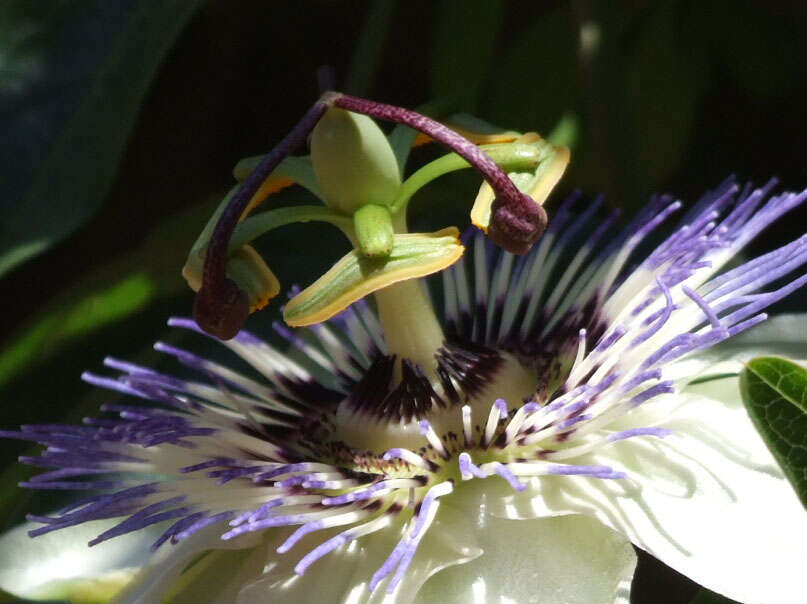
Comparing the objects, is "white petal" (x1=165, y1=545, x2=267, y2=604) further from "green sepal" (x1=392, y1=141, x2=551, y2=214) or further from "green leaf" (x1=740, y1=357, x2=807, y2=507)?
"green leaf" (x1=740, y1=357, x2=807, y2=507)

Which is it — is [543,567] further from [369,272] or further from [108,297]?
[108,297]

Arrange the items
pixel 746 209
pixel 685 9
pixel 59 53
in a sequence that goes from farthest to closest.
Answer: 1. pixel 685 9
2. pixel 59 53
3. pixel 746 209

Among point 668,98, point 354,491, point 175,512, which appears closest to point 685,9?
point 668,98

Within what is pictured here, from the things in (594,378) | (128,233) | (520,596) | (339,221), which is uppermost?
(128,233)

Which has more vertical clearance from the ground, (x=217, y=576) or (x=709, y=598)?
(x=217, y=576)

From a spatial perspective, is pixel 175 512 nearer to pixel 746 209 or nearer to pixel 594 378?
pixel 594 378

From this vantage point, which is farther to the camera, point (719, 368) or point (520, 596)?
point (719, 368)

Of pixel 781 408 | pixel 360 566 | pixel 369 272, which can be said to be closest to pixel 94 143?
pixel 369 272
